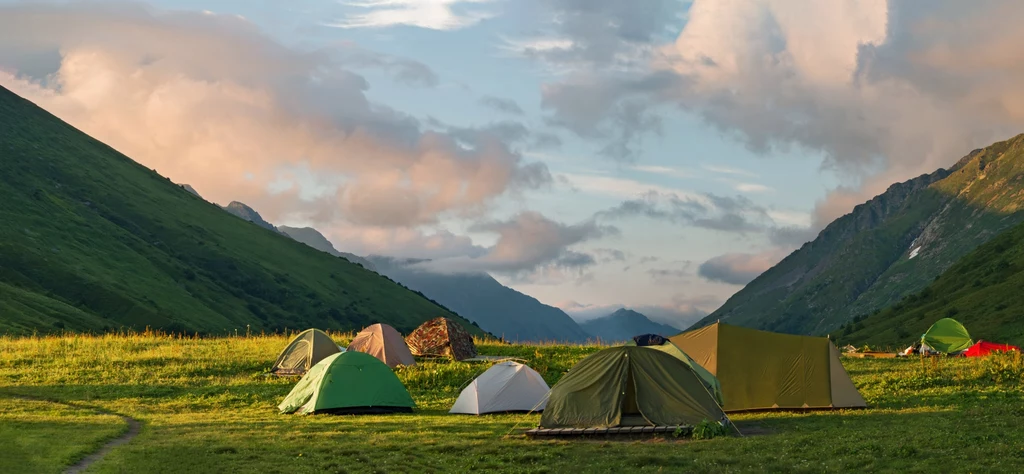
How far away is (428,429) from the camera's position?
30297 mm

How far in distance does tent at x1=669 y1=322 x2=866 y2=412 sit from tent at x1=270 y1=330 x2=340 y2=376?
781 inches

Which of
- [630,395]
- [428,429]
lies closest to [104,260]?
[428,429]

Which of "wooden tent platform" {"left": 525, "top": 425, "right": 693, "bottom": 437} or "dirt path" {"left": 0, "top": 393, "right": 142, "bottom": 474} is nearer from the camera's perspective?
"dirt path" {"left": 0, "top": 393, "right": 142, "bottom": 474}

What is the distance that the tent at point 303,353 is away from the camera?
4622 cm

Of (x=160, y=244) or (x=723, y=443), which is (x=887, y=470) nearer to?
(x=723, y=443)

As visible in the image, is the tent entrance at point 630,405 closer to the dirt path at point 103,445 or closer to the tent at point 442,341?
the dirt path at point 103,445

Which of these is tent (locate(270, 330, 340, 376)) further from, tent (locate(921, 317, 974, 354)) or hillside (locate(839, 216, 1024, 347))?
hillside (locate(839, 216, 1024, 347))

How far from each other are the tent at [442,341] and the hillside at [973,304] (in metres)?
53.1

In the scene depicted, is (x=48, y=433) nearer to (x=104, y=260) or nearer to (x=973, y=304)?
(x=973, y=304)

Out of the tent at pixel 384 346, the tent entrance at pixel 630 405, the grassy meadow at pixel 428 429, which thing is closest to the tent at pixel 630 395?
the tent entrance at pixel 630 405

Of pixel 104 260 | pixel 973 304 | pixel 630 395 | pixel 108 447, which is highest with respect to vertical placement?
pixel 104 260

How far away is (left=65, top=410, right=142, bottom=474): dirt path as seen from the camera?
2308 cm

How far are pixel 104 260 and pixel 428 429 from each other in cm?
13562

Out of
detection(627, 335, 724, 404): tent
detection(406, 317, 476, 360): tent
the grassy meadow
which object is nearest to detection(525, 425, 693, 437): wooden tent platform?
the grassy meadow
